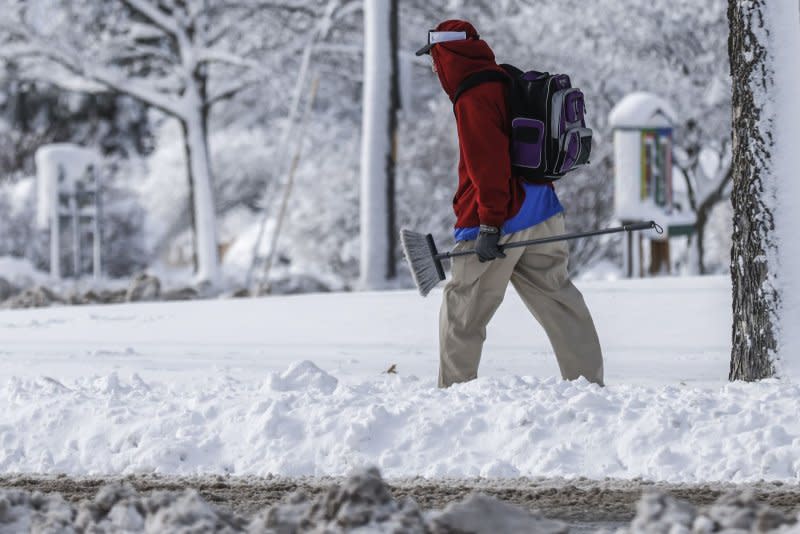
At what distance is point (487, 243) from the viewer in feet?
20.5

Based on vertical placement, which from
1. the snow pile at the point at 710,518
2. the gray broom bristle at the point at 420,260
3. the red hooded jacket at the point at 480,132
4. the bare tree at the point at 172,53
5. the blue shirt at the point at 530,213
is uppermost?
the bare tree at the point at 172,53

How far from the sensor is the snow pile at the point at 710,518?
347cm

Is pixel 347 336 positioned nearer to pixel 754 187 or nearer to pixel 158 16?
pixel 754 187

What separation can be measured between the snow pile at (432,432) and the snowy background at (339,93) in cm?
1185

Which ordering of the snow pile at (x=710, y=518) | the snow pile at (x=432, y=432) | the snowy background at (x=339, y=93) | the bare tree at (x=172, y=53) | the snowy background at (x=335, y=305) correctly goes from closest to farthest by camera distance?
the snow pile at (x=710, y=518)
the snow pile at (x=432, y=432)
the snowy background at (x=335, y=305)
the bare tree at (x=172, y=53)
the snowy background at (x=339, y=93)

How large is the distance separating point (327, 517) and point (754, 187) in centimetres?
349

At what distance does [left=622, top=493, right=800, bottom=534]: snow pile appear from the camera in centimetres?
347

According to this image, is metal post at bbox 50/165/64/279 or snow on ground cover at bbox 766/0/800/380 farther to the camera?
metal post at bbox 50/165/64/279

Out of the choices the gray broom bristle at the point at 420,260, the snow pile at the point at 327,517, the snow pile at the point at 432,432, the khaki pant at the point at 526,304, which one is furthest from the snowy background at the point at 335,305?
the snow pile at the point at 327,517

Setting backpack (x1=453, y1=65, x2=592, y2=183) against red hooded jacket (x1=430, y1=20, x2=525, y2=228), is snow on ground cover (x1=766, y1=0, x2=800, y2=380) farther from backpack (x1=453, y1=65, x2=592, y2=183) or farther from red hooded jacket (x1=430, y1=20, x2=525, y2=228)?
red hooded jacket (x1=430, y1=20, x2=525, y2=228)

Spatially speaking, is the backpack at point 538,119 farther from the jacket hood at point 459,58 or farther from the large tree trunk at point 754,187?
the large tree trunk at point 754,187

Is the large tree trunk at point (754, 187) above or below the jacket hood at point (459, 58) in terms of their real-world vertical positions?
below

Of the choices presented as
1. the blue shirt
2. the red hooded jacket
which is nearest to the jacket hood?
the red hooded jacket

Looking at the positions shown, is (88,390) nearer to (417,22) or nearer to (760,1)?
(760,1)
